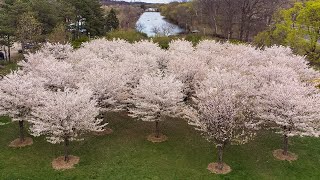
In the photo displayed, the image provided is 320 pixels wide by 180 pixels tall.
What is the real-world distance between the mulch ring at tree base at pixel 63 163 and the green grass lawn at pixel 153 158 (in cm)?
34

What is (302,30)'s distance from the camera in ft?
153

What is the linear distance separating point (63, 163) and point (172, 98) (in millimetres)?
9141

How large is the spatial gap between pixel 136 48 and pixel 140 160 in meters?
21.7

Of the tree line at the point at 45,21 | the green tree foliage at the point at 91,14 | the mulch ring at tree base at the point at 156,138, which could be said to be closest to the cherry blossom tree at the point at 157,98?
the mulch ring at tree base at the point at 156,138

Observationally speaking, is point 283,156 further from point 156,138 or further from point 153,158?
point 156,138

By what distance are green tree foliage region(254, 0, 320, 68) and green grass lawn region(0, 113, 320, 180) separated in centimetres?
2417

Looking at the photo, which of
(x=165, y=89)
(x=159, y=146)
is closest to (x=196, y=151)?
(x=159, y=146)

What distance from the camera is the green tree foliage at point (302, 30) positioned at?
45.7 meters

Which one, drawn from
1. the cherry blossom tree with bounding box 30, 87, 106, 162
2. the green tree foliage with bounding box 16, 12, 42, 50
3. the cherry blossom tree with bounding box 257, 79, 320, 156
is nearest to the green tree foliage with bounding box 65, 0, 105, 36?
the green tree foliage with bounding box 16, 12, 42, 50

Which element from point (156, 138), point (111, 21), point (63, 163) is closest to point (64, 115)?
point (63, 163)

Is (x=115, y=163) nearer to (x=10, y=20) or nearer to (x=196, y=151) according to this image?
(x=196, y=151)

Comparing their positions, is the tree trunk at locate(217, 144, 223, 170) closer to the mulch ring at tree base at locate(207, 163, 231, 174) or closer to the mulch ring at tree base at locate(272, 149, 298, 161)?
the mulch ring at tree base at locate(207, 163, 231, 174)

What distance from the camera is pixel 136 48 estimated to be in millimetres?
41750

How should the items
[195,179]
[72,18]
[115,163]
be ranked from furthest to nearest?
1. [72,18]
2. [115,163]
3. [195,179]
